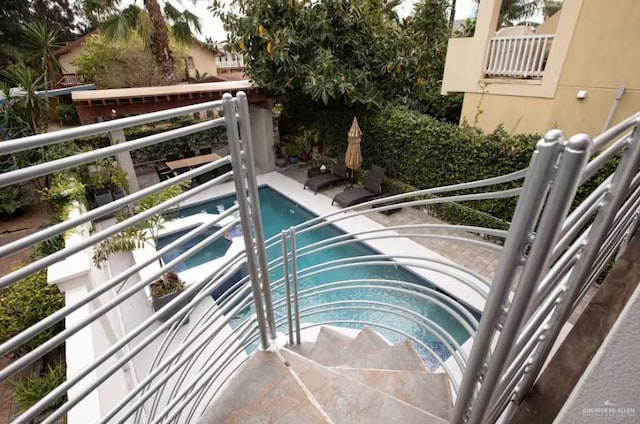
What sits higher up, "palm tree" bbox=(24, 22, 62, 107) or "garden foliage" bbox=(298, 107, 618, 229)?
"palm tree" bbox=(24, 22, 62, 107)

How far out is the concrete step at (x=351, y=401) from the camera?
193cm

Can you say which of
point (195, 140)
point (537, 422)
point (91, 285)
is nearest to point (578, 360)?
point (537, 422)

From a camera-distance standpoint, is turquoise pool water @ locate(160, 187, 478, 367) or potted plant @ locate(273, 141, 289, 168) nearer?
turquoise pool water @ locate(160, 187, 478, 367)

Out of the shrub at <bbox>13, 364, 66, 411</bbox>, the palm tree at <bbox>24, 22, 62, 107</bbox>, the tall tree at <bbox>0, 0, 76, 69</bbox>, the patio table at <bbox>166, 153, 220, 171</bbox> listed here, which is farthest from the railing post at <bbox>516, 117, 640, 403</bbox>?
the tall tree at <bbox>0, 0, 76, 69</bbox>

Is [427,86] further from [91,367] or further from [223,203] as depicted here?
[91,367]

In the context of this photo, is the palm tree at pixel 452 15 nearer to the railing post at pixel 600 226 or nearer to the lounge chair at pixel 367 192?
the lounge chair at pixel 367 192

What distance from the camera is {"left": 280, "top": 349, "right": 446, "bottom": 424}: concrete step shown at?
1.93m

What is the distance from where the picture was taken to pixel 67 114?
13.3 metres

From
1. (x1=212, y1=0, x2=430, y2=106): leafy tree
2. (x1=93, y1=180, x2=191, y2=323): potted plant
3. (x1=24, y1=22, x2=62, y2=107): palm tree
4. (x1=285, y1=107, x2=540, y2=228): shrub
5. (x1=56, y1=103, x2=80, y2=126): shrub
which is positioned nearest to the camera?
(x1=93, y1=180, x2=191, y2=323): potted plant

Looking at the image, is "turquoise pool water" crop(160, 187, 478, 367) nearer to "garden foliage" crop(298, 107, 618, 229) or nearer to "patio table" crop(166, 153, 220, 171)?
"patio table" crop(166, 153, 220, 171)

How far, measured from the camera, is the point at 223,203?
923 cm

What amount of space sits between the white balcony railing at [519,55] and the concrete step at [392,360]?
630cm

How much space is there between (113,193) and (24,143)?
8.91m

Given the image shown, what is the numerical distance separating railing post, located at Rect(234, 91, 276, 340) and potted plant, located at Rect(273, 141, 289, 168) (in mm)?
9341
